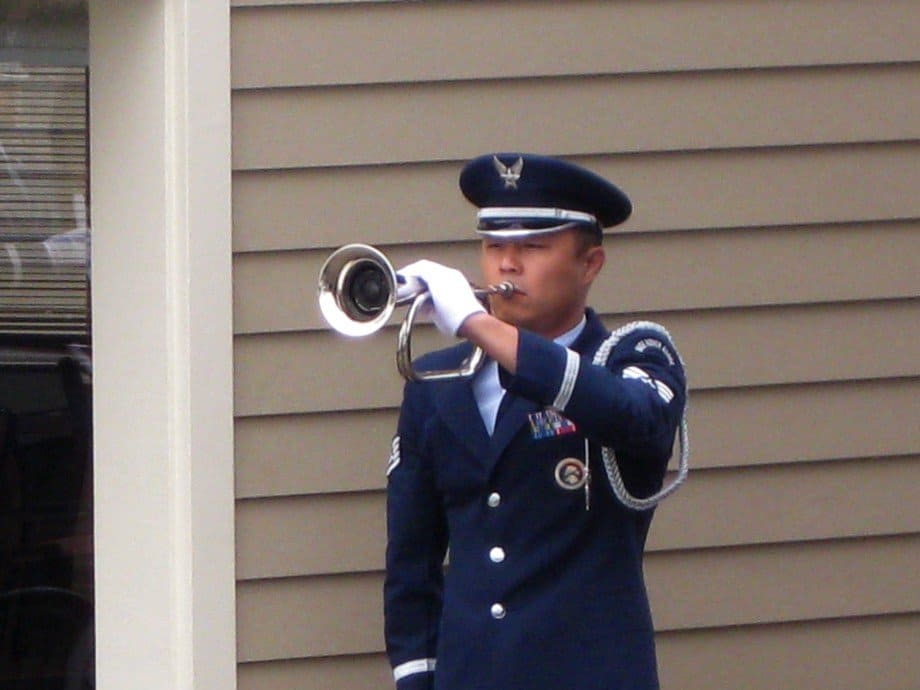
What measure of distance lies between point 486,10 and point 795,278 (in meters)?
0.86

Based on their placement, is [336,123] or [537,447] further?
[336,123]

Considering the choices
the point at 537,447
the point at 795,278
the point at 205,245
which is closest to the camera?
the point at 537,447

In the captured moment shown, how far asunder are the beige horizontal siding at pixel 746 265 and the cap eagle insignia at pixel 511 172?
2.50 ft

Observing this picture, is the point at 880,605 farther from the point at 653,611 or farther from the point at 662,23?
the point at 662,23

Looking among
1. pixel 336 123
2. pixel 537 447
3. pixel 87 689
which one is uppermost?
pixel 336 123

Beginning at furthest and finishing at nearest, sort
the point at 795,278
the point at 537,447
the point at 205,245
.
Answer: the point at 795,278 < the point at 205,245 < the point at 537,447

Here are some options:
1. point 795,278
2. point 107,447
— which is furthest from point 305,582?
point 795,278

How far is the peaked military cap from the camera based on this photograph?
2.80 metres

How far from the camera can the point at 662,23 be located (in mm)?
3662

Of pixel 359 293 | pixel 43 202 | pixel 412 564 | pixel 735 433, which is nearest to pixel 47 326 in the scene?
pixel 43 202

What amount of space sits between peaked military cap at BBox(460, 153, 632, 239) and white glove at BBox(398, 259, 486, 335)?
23 cm

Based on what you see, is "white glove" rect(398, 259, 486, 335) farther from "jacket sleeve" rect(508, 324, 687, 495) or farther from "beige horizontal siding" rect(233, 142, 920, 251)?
"beige horizontal siding" rect(233, 142, 920, 251)

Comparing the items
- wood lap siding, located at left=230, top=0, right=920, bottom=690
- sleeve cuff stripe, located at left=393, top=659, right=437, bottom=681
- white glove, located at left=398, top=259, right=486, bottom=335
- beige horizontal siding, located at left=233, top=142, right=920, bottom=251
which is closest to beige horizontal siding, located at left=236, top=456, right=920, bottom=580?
wood lap siding, located at left=230, top=0, right=920, bottom=690

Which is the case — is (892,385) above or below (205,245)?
below
